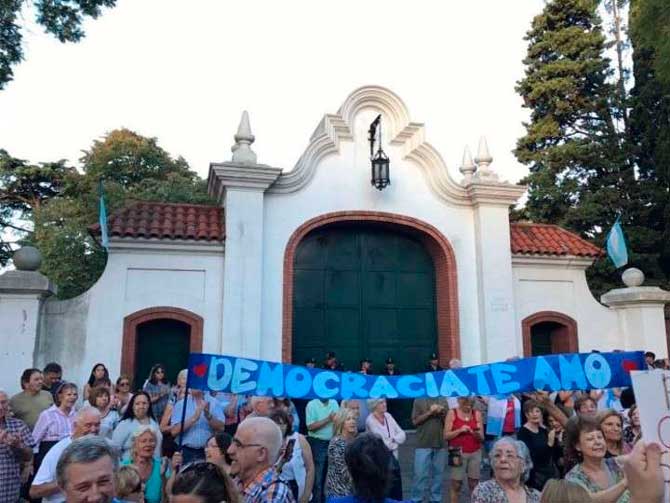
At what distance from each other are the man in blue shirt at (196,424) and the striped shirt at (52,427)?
1.13 meters

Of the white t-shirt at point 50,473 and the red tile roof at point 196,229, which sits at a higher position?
the red tile roof at point 196,229

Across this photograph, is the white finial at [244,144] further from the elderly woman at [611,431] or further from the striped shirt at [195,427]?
the elderly woman at [611,431]

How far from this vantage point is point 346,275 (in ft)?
42.4

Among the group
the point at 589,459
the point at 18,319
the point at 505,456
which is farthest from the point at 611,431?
the point at 18,319

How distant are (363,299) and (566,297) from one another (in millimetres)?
4772

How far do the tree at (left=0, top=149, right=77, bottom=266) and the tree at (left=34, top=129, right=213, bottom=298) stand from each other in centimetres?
153

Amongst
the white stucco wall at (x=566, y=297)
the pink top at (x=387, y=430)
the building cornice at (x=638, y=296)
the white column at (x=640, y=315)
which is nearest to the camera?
the pink top at (x=387, y=430)

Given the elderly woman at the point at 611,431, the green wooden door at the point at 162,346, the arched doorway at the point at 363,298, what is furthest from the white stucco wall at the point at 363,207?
the elderly woman at the point at 611,431

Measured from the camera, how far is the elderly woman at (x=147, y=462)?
4910mm

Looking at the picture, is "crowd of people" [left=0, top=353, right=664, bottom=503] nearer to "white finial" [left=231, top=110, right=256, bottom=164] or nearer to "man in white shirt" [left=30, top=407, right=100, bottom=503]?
"man in white shirt" [left=30, top=407, right=100, bottom=503]

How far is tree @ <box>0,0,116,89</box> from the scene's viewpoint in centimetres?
1112

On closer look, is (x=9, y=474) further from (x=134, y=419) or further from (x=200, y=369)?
(x=200, y=369)

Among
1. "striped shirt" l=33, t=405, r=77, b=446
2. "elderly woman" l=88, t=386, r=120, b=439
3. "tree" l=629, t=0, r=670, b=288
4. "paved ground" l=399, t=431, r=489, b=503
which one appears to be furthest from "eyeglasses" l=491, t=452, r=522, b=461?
"tree" l=629, t=0, r=670, b=288

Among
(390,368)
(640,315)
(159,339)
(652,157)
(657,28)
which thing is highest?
(657,28)
